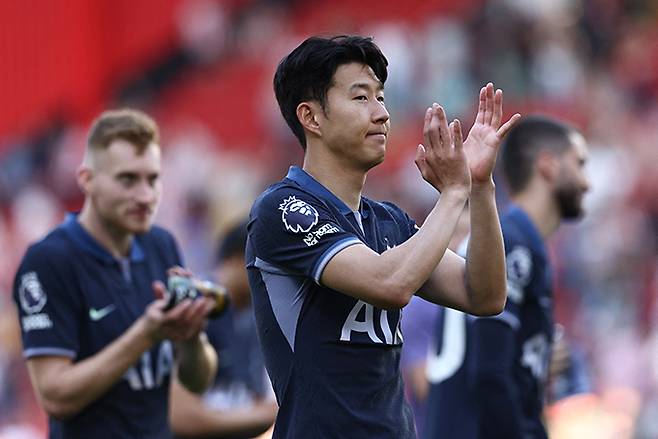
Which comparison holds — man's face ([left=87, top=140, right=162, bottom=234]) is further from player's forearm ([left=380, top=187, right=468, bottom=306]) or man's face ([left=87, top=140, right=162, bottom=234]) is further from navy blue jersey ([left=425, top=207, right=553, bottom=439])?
player's forearm ([left=380, top=187, right=468, bottom=306])

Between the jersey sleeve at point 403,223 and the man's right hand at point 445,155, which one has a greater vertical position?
the man's right hand at point 445,155

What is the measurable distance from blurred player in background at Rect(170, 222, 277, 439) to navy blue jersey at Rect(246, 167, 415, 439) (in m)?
2.05

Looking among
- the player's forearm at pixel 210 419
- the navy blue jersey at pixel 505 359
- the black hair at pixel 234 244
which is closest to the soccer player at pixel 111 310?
the player's forearm at pixel 210 419

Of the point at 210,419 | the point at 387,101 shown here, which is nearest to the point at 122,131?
the point at 210,419

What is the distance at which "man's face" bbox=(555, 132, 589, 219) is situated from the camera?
21.9 ft

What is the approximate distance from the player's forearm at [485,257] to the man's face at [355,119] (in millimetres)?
344

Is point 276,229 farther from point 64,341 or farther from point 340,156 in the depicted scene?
point 64,341

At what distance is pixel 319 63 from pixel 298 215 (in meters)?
0.49

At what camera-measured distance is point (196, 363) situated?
6.11 m

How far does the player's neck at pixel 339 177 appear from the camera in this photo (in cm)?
459

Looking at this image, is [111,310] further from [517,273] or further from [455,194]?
[455,194]

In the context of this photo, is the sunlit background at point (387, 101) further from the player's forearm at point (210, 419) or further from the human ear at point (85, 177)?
the human ear at point (85, 177)

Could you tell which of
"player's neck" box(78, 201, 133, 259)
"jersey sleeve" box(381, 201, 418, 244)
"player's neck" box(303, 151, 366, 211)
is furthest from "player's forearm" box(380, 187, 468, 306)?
"player's neck" box(78, 201, 133, 259)

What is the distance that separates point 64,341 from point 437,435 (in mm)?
1748
